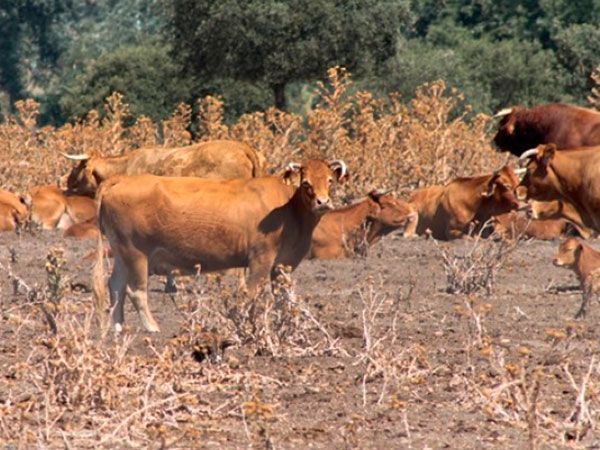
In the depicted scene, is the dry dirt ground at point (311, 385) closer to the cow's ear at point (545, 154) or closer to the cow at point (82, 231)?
the cow's ear at point (545, 154)

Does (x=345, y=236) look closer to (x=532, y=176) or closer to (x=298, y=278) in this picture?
(x=298, y=278)

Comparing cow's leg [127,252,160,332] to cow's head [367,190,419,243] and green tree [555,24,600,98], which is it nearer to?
cow's head [367,190,419,243]

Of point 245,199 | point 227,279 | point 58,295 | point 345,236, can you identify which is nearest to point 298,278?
point 227,279

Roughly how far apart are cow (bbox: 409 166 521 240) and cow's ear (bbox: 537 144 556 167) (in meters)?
4.14

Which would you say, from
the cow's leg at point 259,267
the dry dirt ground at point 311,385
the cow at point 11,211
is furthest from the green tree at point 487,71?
the dry dirt ground at point 311,385

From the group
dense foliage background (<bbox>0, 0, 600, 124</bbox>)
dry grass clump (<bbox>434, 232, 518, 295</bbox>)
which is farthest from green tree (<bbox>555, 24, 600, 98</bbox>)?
dry grass clump (<bbox>434, 232, 518, 295</bbox>)

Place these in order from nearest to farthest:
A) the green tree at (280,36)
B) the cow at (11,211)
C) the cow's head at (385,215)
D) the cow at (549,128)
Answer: the cow at (549,128)
the cow's head at (385,215)
the cow at (11,211)
the green tree at (280,36)

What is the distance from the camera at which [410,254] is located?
19.0m

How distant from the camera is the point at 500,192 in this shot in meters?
20.3

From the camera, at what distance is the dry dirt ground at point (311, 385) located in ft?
26.6

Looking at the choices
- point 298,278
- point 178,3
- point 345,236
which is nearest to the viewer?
point 298,278

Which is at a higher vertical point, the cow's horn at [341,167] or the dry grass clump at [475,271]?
the cow's horn at [341,167]

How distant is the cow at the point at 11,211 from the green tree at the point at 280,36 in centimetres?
1892

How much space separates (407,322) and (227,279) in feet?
12.2
